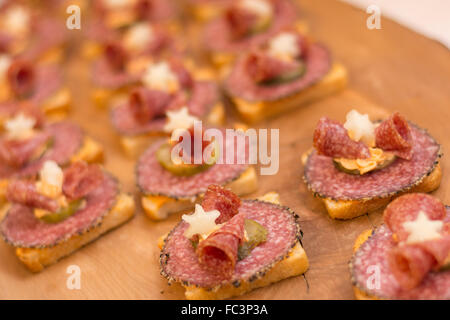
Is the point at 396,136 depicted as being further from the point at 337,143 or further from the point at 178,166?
the point at 178,166

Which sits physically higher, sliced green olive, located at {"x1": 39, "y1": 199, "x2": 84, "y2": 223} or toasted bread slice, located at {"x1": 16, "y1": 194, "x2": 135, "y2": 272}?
sliced green olive, located at {"x1": 39, "y1": 199, "x2": 84, "y2": 223}

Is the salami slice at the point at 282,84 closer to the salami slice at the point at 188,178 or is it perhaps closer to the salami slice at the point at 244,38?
the salami slice at the point at 244,38

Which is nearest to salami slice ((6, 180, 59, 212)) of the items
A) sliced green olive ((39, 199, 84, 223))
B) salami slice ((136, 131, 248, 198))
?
sliced green olive ((39, 199, 84, 223))

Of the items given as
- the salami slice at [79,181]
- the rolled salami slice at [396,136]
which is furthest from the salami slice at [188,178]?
the rolled salami slice at [396,136]

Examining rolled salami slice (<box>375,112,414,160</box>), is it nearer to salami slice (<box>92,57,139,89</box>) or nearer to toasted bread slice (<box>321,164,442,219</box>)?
toasted bread slice (<box>321,164,442,219</box>)

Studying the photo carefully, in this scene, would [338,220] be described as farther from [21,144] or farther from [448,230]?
[21,144]

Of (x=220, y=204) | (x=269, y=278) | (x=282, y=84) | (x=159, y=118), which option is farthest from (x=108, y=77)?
(x=269, y=278)

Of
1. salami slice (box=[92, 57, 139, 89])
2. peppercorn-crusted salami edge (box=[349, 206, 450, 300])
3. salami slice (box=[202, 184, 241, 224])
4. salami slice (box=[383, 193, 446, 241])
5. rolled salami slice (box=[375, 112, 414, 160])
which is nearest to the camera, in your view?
peppercorn-crusted salami edge (box=[349, 206, 450, 300])
